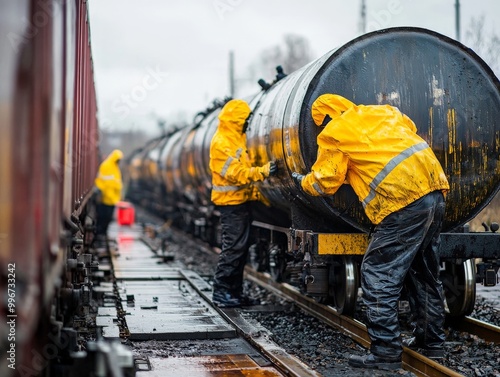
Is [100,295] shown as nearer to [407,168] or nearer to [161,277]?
[161,277]

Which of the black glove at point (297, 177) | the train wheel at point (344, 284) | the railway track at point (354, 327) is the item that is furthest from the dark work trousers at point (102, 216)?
the black glove at point (297, 177)

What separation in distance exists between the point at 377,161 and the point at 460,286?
2.69 m

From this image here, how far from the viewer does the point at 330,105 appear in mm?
6492

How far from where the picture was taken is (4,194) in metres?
2.57

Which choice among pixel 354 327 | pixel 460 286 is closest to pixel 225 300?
pixel 354 327

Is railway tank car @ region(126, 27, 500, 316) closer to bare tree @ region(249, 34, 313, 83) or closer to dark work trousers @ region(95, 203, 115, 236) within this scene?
dark work trousers @ region(95, 203, 115, 236)

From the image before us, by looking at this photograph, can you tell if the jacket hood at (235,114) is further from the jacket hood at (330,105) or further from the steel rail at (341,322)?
the jacket hood at (330,105)

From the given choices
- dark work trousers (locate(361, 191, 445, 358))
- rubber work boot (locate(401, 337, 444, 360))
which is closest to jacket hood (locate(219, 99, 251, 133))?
dark work trousers (locate(361, 191, 445, 358))

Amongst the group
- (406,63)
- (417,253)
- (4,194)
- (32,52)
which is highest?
(406,63)

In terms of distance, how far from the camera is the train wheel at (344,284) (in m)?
7.86

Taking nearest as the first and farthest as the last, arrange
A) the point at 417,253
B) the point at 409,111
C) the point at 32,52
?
the point at 32,52
the point at 417,253
the point at 409,111

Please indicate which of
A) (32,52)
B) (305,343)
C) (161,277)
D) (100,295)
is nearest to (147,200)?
(161,277)

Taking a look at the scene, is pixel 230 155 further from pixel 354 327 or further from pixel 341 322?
pixel 354 327

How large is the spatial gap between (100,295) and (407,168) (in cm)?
484
